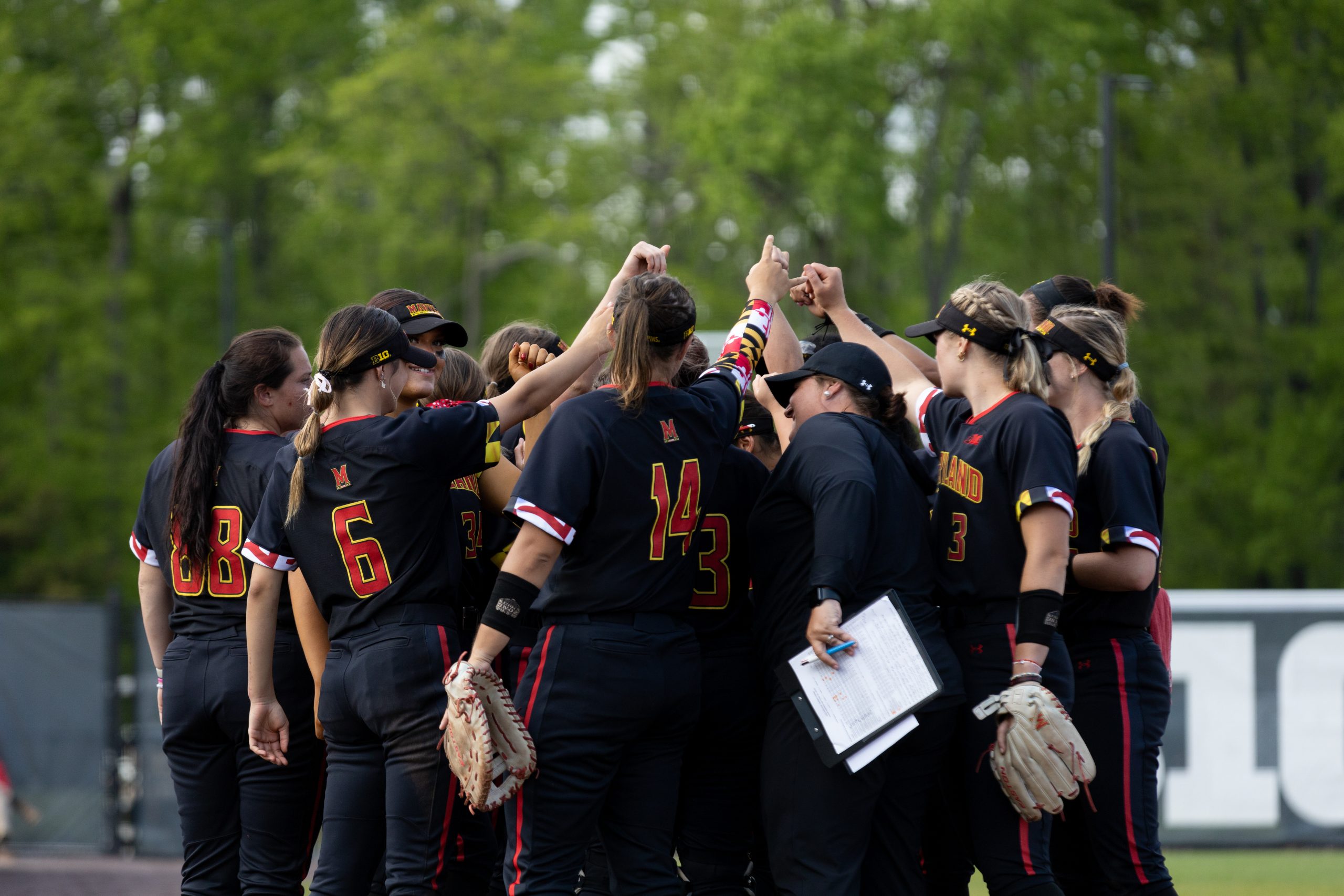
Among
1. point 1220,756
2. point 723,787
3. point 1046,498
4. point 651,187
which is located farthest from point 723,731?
point 651,187

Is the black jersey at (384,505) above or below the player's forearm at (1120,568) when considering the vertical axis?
above

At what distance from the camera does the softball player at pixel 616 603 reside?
13.5 ft

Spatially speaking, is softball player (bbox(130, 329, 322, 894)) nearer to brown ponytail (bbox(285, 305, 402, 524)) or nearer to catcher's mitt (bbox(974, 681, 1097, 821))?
brown ponytail (bbox(285, 305, 402, 524))

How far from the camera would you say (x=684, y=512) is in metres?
4.32

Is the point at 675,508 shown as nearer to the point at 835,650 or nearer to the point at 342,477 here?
the point at 835,650

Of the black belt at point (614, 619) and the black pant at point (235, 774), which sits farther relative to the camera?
the black pant at point (235, 774)

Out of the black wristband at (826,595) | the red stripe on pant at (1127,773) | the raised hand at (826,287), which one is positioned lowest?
the red stripe on pant at (1127,773)

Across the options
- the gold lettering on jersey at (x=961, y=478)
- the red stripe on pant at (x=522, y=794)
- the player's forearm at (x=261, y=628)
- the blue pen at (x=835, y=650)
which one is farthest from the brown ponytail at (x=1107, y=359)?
the player's forearm at (x=261, y=628)

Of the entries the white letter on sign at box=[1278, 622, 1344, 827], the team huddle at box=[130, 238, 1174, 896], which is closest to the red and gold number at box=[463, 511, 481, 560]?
the team huddle at box=[130, 238, 1174, 896]

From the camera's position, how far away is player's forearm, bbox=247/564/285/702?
457 cm

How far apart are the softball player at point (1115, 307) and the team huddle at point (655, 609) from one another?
0.38 ft

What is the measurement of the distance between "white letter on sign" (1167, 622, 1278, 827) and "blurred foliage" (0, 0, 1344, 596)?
8.50 m

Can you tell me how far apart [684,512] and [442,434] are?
0.79 m

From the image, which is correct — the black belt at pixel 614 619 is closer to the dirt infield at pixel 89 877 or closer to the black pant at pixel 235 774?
the black pant at pixel 235 774
